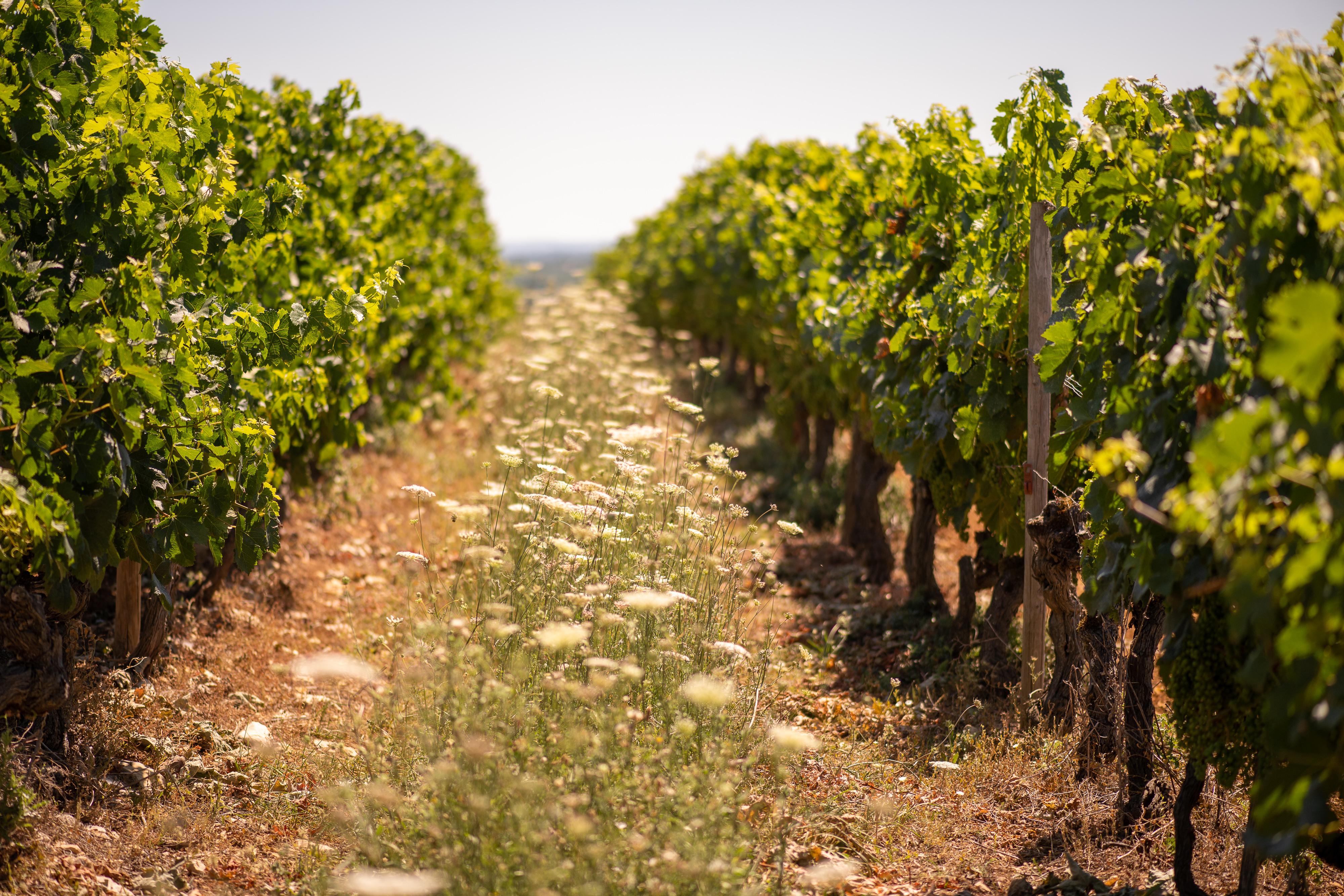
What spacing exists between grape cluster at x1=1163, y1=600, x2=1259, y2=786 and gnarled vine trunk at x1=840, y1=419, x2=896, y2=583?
3874 mm

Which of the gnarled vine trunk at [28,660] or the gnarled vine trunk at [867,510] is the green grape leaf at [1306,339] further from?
the gnarled vine trunk at [867,510]

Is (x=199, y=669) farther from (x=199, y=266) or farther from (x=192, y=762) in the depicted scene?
(x=199, y=266)

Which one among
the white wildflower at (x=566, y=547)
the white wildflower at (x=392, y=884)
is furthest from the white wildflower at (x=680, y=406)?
the white wildflower at (x=392, y=884)

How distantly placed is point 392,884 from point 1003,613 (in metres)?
3.87

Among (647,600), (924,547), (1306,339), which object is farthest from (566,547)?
(924,547)

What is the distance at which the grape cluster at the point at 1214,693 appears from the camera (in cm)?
284

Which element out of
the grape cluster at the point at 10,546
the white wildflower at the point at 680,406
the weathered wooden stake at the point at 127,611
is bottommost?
the weathered wooden stake at the point at 127,611

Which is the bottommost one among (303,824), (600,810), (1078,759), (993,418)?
(303,824)

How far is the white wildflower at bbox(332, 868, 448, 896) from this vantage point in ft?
7.43

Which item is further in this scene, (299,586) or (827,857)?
(299,586)

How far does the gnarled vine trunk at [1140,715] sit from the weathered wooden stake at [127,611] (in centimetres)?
432

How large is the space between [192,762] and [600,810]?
1.98m

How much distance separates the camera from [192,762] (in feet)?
12.1

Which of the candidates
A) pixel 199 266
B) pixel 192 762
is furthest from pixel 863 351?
pixel 192 762
